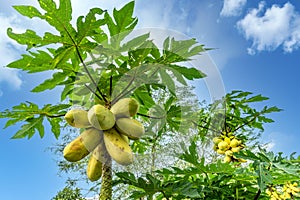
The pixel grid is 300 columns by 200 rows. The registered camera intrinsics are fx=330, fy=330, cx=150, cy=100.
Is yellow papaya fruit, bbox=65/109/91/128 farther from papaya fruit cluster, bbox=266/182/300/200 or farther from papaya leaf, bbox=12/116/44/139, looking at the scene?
papaya fruit cluster, bbox=266/182/300/200

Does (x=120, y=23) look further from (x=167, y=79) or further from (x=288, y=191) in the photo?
(x=288, y=191)

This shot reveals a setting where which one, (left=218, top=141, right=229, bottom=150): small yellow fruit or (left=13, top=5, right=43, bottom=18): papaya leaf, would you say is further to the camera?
(left=218, top=141, right=229, bottom=150): small yellow fruit

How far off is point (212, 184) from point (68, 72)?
56cm

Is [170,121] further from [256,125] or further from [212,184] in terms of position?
[256,125]

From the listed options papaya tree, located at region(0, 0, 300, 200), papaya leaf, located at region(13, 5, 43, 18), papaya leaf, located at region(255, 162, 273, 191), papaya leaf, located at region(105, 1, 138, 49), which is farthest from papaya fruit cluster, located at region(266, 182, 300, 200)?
papaya leaf, located at region(13, 5, 43, 18)

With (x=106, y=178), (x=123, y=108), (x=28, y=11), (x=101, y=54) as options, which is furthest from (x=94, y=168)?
(x=28, y=11)

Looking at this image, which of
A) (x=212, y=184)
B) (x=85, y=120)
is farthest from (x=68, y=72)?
(x=212, y=184)

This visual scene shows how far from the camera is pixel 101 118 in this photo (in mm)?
783

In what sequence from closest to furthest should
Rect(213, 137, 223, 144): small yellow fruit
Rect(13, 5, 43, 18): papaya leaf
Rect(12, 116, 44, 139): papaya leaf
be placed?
Rect(13, 5, 43, 18): papaya leaf < Rect(12, 116, 44, 139): papaya leaf < Rect(213, 137, 223, 144): small yellow fruit

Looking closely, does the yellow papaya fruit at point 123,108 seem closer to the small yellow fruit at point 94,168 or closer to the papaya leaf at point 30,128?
the small yellow fruit at point 94,168

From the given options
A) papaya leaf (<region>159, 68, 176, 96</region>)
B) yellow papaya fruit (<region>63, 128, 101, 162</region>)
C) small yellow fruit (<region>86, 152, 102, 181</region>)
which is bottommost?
small yellow fruit (<region>86, 152, 102, 181</region>)

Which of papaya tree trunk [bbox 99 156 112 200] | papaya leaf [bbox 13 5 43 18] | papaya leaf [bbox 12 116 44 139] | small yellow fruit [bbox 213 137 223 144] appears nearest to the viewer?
papaya tree trunk [bbox 99 156 112 200]

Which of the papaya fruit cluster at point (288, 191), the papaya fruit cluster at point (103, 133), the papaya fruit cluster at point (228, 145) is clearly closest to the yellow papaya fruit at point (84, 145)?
the papaya fruit cluster at point (103, 133)

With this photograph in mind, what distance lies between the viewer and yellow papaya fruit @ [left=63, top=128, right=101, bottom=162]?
80 cm
